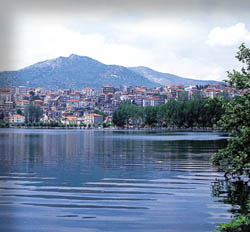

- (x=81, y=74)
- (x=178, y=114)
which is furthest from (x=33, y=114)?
(x=81, y=74)

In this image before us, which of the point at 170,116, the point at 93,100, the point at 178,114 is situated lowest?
the point at 170,116

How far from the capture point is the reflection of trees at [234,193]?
535 cm

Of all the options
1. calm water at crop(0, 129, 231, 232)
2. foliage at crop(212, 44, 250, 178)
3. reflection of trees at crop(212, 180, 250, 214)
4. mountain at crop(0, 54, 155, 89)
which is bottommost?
calm water at crop(0, 129, 231, 232)

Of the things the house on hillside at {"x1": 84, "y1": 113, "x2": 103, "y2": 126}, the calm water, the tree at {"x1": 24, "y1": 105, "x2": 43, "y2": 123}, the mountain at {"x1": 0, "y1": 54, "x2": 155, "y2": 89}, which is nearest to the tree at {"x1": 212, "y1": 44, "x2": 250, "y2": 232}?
the calm water

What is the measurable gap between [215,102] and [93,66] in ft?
602

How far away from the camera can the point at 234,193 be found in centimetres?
631

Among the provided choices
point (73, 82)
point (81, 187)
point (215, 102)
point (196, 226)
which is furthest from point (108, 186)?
point (73, 82)

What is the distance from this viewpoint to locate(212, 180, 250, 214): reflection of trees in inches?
211

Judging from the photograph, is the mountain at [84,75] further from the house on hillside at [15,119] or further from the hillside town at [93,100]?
the house on hillside at [15,119]

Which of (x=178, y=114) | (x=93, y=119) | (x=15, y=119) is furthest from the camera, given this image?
(x=93, y=119)

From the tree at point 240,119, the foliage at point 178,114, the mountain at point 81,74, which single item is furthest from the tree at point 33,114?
the tree at point 240,119

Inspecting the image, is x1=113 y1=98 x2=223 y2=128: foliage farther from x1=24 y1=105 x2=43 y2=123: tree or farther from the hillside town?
the hillside town

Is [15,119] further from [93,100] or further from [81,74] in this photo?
[81,74]

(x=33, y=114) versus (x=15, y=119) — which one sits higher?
(x=33, y=114)
